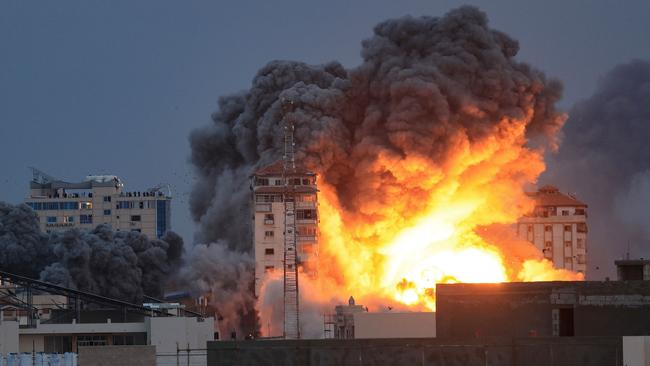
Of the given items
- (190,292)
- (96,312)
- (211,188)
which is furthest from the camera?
(211,188)

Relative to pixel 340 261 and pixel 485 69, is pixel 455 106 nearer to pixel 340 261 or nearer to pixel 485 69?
pixel 485 69

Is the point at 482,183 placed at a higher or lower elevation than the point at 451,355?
higher

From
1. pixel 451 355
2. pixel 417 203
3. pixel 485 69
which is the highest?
pixel 485 69

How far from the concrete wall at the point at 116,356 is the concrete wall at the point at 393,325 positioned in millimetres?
31379

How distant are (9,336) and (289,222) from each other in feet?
165

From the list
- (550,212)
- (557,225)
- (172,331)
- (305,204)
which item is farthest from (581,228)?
(172,331)

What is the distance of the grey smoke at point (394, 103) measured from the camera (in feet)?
415

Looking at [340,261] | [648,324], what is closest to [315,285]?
[340,261]

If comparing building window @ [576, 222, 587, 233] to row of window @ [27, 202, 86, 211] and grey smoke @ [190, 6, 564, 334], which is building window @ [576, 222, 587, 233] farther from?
row of window @ [27, 202, 86, 211]

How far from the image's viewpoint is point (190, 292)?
13738 centimetres

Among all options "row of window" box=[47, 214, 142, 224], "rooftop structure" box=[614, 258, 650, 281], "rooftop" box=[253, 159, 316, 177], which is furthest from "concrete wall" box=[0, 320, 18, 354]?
"row of window" box=[47, 214, 142, 224]

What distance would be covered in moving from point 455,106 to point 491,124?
2.50m

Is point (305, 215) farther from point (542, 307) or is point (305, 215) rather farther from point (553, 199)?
point (542, 307)

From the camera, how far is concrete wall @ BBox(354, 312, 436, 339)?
8381 centimetres
